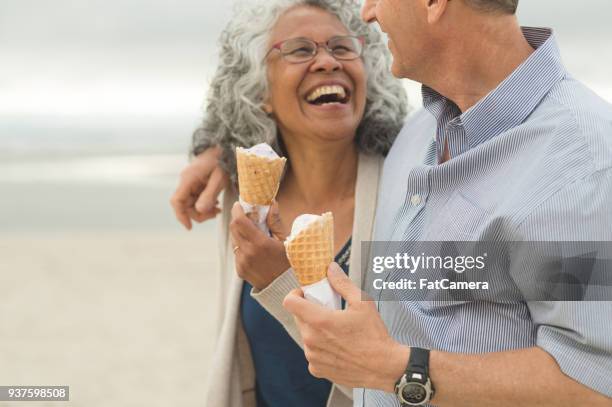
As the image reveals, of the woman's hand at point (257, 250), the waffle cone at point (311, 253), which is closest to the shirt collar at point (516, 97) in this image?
the waffle cone at point (311, 253)

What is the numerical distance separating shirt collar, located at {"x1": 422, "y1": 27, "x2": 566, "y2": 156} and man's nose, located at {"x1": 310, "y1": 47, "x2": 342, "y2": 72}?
3.64ft

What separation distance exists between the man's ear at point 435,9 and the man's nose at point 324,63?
99 centimetres

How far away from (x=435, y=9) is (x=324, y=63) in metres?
1.02

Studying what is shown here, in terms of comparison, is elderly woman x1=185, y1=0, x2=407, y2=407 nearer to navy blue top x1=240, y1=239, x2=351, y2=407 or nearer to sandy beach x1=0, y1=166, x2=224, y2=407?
navy blue top x1=240, y1=239, x2=351, y2=407

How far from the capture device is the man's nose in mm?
3418

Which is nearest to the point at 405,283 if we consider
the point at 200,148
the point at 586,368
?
the point at 586,368

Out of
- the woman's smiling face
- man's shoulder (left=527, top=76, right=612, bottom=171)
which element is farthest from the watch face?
the woman's smiling face

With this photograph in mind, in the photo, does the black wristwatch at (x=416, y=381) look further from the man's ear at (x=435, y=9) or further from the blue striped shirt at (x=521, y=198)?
the man's ear at (x=435, y=9)

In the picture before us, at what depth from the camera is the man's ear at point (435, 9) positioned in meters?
2.43

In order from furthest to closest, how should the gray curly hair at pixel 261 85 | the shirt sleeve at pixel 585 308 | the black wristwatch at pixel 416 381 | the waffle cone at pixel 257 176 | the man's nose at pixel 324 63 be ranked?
the gray curly hair at pixel 261 85 < the man's nose at pixel 324 63 < the waffle cone at pixel 257 176 < the black wristwatch at pixel 416 381 < the shirt sleeve at pixel 585 308

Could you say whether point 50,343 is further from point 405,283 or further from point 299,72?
point 405,283

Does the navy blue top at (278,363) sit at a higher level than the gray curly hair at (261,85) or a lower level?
lower

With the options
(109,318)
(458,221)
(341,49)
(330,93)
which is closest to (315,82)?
(330,93)

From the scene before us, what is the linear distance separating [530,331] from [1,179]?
2377 cm
